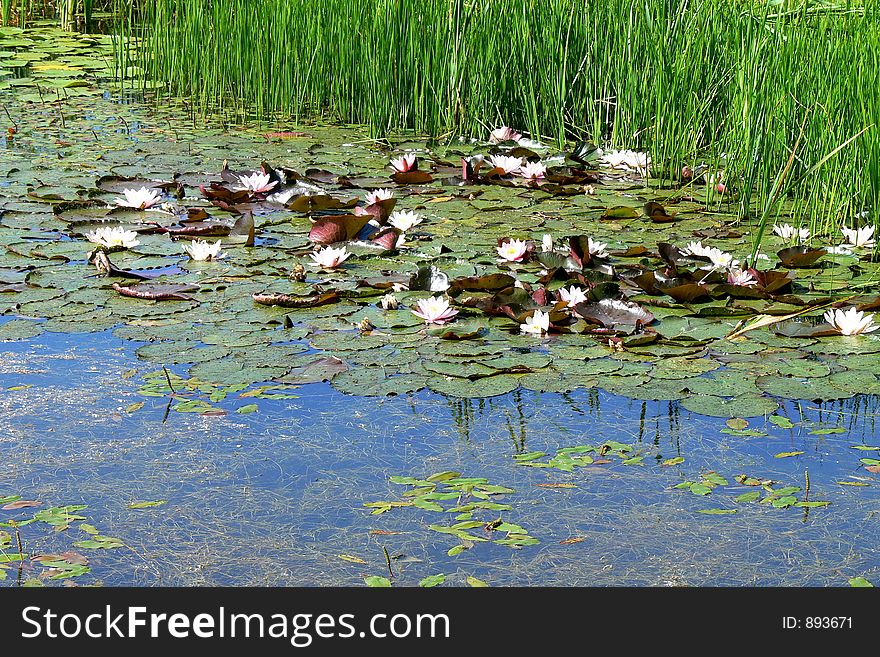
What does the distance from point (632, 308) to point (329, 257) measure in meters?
1.10

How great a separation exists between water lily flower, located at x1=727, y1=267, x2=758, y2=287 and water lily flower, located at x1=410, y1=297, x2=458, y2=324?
0.99m

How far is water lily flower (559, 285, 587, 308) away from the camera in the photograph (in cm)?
331

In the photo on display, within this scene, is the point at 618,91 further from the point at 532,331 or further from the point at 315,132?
the point at 532,331

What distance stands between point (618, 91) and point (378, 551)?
3815 millimetres

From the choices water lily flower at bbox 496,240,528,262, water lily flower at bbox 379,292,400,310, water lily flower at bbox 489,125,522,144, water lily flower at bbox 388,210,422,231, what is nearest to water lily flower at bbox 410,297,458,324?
water lily flower at bbox 379,292,400,310

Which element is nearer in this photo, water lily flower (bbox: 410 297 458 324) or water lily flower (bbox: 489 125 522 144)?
water lily flower (bbox: 410 297 458 324)

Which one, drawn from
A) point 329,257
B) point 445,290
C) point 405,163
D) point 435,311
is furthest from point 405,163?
point 435,311

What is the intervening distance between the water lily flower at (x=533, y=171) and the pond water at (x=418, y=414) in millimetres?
463

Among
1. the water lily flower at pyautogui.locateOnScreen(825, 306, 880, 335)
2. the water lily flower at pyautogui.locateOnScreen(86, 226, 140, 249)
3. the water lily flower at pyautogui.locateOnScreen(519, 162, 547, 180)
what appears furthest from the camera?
the water lily flower at pyautogui.locateOnScreen(519, 162, 547, 180)

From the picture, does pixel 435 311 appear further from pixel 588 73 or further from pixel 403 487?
pixel 588 73

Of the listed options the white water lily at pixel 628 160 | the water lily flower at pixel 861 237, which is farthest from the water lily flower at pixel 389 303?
the white water lily at pixel 628 160

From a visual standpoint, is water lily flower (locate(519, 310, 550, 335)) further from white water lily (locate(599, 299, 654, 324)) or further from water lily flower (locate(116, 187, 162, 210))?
water lily flower (locate(116, 187, 162, 210))

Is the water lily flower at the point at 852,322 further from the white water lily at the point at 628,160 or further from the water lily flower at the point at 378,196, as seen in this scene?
the white water lily at the point at 628,160
